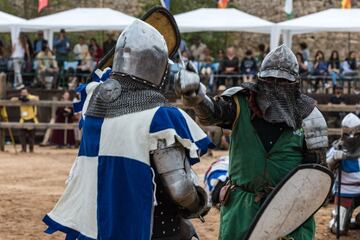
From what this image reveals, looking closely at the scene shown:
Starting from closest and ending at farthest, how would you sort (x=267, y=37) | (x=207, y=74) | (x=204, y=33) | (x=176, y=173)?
1. (x=176, y=173)
2. (x=207, y=74)
3. (x=204, y=33)
4. (x=267, y=37)

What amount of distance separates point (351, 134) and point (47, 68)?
41.4 ft

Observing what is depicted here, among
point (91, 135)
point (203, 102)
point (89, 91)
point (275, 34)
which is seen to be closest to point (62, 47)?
point (275, 34)

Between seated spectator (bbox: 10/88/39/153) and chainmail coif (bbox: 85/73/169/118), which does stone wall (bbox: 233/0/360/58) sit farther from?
chainmail coif (bbox: 85/73/169/118)

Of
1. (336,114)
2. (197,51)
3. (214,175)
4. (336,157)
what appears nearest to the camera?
(214,175)

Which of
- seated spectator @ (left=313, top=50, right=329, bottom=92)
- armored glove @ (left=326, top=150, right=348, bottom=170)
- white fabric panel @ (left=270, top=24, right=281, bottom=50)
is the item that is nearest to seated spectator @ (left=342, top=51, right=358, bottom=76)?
seated spectator @ (left=313, top=50, right=329, bottom=92)

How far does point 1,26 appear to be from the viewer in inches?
853

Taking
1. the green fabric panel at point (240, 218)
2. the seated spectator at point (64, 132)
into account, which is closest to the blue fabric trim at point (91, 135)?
the green fabric panel at point (240, 218)

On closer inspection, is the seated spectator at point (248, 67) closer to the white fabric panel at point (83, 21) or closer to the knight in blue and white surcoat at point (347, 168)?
the white fabric panel at point (83, 21)

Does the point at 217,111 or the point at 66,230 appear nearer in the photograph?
the point at 66,230

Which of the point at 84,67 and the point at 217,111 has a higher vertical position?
the point at 217,111

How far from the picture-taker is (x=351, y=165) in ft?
32.4

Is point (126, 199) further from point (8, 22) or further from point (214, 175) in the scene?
point (8, 22)

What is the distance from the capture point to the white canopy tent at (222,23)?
71.1ft

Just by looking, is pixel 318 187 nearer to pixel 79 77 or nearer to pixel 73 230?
pixel 73 230
